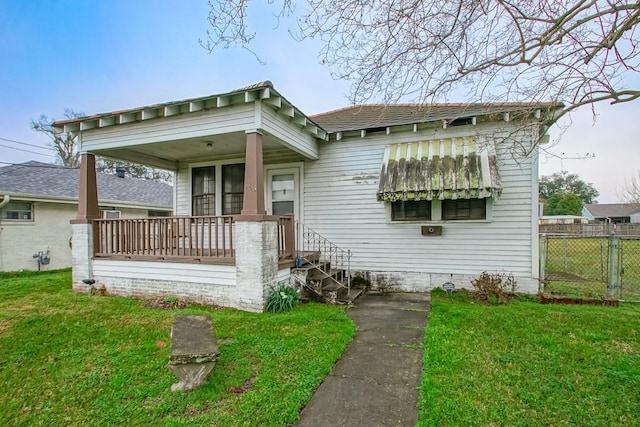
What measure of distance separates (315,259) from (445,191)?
129 inches

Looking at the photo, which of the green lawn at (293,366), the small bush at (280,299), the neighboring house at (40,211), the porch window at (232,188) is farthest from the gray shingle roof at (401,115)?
the neighboring house at (40,211)

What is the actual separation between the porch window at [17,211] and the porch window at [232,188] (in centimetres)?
781

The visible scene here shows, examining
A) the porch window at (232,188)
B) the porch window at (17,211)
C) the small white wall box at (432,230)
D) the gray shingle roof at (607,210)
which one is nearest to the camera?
the small white wall box at (432,230)

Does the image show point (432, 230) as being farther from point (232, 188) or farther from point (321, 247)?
point (232, 188)

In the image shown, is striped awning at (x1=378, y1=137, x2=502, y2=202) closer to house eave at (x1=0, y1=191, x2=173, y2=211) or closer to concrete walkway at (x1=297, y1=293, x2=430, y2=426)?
concrete walkway at (x1=297, y1=293, x2=430, y2=426)

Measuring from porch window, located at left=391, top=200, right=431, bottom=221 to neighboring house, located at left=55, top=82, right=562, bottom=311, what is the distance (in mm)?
24

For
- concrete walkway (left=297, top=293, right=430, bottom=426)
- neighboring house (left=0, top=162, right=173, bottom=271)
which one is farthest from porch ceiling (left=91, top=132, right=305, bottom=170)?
concrete walkway (left=297, top=293, right=430, bottom=426)

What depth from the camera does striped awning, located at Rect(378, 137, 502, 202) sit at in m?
6.07

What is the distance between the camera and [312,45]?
4336 millimetres

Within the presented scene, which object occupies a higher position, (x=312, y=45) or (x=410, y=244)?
(x=312, y=45)

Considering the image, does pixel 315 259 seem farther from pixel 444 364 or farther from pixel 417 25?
pixel 417 25

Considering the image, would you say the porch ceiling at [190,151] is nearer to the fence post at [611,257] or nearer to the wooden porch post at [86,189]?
the wooden porch post at [86,189]

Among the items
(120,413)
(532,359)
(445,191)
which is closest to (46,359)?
(120,413)

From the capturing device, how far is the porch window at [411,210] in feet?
23.7
